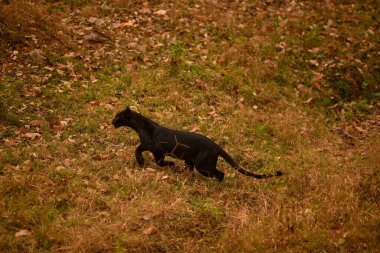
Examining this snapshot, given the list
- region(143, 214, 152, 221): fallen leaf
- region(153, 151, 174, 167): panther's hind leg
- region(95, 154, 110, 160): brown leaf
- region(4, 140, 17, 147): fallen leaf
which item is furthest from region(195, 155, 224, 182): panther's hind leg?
region(4, 140, 17, 147): fallen leaf

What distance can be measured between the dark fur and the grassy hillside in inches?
9.3

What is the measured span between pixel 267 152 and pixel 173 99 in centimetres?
234

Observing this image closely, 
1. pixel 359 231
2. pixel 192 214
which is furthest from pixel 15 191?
pixel 359 231

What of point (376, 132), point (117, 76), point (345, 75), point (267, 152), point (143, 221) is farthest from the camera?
point (345, 75)

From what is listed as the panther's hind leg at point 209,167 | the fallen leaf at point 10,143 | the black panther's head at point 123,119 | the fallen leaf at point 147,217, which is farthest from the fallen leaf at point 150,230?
the fallen leaf at point 10,143

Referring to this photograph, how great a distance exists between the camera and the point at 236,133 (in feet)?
26.9

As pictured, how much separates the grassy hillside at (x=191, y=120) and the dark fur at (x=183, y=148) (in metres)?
0.24

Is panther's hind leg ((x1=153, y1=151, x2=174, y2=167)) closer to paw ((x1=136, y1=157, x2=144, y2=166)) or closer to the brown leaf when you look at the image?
paw ((x1=136, y1=157, x2=144, y2=166))

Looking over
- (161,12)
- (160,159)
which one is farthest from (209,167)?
(161,12)

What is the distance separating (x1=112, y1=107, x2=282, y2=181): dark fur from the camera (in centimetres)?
661

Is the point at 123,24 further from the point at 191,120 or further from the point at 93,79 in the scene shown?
the point at 191,120

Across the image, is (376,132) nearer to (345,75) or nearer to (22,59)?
(345,75)

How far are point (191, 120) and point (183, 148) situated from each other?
1.86 metres

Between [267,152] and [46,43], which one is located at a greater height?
[46,43]
